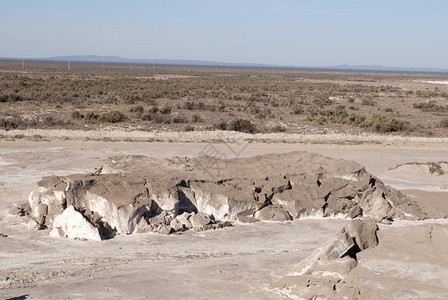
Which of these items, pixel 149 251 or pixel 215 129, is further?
pixel 215 129

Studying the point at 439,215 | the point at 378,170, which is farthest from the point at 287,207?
the point at 378,170

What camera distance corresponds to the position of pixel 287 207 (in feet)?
47.5

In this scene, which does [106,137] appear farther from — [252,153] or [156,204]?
[156,204]

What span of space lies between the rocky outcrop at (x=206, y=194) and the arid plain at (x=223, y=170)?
34 cm

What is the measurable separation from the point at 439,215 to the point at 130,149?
13.2 meters

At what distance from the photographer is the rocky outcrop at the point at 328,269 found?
9102 millimetres

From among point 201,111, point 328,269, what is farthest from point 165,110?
point 328,269

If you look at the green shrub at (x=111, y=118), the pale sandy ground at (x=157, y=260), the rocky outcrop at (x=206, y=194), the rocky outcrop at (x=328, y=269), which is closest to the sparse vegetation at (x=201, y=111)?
the green shrub at (x=111, y=118)

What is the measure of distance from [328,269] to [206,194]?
4.99 m

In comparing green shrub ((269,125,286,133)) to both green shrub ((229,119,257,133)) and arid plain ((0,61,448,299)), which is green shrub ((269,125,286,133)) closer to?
arid plain ((0,61,448,299))

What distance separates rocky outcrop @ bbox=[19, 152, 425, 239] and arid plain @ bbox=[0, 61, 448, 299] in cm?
34

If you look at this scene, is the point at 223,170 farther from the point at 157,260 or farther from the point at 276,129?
the point at 276,129

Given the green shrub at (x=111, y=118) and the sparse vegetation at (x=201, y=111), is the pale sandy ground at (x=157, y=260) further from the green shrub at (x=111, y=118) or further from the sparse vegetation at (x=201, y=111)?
the sparse vegetation at (x=201, y=111)

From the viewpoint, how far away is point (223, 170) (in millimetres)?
15008
